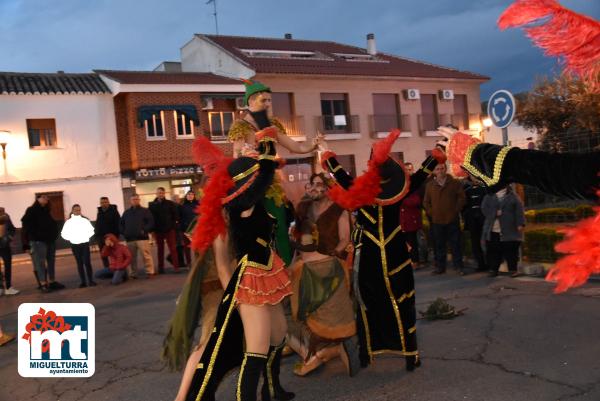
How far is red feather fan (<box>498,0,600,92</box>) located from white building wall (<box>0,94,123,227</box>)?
2331 cm

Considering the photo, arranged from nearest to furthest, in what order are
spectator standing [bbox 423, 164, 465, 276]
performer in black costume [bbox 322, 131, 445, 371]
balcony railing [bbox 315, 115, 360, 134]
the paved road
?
1. the paved road
2. performer in black costume [bbox 322, 131, 445, 371]
3. spectator standing [bbox 423, 164, 465, 276]
4. balcony railing [bbox 315, 115, 360, 134]

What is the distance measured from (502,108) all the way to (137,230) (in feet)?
25.8

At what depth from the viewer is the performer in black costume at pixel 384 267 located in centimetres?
458

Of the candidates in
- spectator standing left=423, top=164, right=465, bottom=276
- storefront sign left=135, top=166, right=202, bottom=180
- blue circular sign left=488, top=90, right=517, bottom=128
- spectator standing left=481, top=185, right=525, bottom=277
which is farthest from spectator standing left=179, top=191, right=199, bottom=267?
storefront sign left=135, top=166, right=202, bottom=180

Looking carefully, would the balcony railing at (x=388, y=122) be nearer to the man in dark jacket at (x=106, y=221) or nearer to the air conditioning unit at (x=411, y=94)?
the air conditioning unit at (x=411, y=94)

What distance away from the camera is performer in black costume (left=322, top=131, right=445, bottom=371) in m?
4.58

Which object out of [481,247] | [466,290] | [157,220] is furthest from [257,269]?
[157,220]

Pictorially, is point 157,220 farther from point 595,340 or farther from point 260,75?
point 260,75

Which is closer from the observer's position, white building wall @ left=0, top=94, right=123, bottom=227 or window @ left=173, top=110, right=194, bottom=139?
white building wall @ left=0, top=94, right=123, bottom=227

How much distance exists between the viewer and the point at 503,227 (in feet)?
27.7

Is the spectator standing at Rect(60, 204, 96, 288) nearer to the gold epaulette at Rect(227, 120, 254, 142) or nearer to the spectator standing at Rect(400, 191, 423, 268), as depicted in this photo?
the spectator standing at Rect(400, 191, 423, 268)

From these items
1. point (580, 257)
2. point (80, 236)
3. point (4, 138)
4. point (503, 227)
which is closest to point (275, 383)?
point (580, 257)

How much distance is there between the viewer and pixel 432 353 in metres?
5.08

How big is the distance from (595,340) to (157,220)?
952 cm
